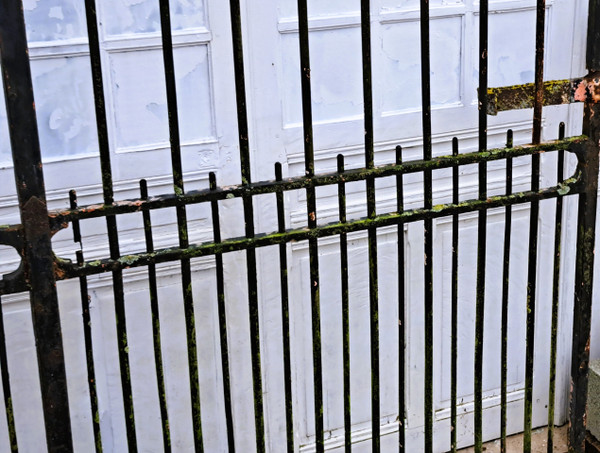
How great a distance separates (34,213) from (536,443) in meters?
2.81

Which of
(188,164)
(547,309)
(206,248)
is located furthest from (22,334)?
(547,309)

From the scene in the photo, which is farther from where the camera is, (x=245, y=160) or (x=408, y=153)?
(x=408, y=153)

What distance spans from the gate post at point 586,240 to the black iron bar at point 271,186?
61mm

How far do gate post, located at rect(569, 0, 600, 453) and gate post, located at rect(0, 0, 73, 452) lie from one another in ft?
4.16

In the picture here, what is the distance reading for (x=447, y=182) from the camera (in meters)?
3.21

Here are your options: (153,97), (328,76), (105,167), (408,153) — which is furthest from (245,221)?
(408,153)

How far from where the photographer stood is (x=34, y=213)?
4.97 feet

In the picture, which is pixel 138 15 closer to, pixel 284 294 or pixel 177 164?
pixel 177 164

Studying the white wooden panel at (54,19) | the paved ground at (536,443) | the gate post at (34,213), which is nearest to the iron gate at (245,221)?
the gate post at (34,213)

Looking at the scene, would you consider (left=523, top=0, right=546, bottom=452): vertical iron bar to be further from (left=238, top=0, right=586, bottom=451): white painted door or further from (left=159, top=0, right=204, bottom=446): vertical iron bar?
(left=238, top=0, right=586, bottom=451): white painted door

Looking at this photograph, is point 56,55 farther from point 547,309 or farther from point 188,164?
point 547,309

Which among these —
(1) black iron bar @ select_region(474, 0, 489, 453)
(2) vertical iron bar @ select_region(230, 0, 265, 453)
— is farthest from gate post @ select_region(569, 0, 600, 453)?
(2) vertical iron bar @ select_region(230, 0, 265, 453)

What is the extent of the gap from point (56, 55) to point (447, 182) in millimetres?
1543

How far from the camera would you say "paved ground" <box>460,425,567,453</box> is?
3557 millimetres
